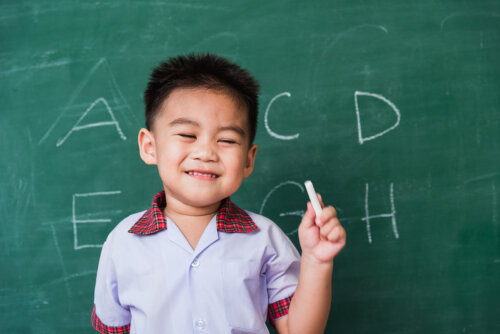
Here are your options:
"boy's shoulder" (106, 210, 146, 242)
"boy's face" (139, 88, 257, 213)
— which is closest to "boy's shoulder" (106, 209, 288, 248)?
"boy's shoulder" (106, 210, 146, 242)

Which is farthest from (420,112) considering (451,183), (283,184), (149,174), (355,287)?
(149,174)

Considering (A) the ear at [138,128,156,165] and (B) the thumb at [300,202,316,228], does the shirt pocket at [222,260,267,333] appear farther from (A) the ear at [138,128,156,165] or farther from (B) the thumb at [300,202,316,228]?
(A) the ear at [138,128,156,165]

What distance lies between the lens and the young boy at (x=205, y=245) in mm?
820

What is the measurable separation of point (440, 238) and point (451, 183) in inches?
7.6

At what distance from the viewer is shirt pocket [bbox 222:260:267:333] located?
83cm

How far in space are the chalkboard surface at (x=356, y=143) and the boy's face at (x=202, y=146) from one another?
483mm

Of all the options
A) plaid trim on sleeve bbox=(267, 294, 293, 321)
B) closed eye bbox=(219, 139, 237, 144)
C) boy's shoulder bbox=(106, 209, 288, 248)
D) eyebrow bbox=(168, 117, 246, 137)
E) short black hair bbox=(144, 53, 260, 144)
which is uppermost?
short black hair bbox=(144, 53, 260, 144)

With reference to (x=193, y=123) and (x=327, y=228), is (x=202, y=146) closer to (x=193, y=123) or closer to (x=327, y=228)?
(x=193, y=123)

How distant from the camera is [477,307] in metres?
1.34

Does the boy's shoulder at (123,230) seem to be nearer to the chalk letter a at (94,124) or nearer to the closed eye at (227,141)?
the closed eye at (227,141)

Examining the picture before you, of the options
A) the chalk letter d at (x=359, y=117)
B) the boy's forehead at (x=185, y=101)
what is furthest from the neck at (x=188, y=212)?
the chalk letter d at (x=359, y=117)

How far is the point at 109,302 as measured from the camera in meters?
0.91

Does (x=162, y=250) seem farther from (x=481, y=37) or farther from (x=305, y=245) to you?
(x=481, y=37)

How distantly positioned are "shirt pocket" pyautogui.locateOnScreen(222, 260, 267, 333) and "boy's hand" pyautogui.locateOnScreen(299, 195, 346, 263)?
5.9 inches
